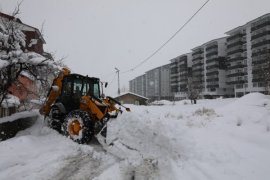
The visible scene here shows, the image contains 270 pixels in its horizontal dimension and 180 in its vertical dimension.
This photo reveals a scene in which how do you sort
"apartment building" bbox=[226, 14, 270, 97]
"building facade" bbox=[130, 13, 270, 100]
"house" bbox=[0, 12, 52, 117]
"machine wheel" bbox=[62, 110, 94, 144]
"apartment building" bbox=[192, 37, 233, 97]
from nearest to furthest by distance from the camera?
1. "machine wheel" bbox=[62, 110, 94, 144]
2. "house" bbox=[0, 12, 52, 117]
3. "apartment building" bbox=[226, 14, 270, 97]
4. "building facade" bbox=[130, 13, 270, 100]
5. "apartment building" bbox=[192, 37, 233, 97]

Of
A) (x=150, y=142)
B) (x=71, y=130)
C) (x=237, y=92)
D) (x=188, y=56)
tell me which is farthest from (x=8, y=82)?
(x=188, y=56)

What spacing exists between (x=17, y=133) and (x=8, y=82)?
2149 millimetres

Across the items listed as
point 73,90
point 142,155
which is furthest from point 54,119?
point 142,155

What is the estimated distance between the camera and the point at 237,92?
257 ft

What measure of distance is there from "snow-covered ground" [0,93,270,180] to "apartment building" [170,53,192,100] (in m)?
96.9

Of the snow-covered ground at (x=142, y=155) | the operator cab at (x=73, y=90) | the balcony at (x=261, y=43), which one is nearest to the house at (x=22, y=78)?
the operator cab at (x=73, y=90)

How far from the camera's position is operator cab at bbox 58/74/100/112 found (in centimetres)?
1067

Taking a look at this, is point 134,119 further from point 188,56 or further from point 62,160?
point 188,56

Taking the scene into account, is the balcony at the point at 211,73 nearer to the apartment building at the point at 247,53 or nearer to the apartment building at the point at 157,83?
the apartment building at the point at 247,53

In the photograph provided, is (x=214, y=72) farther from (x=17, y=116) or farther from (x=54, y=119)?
(x=17, y=116)

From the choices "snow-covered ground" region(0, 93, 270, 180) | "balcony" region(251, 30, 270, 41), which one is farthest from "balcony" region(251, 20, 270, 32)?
"snow-covered ground" region(0, 93, 270, 180)

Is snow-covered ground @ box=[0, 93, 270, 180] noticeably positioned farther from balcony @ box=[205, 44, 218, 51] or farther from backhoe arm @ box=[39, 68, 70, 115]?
balcony @ box=[205, 44, 218, 51]

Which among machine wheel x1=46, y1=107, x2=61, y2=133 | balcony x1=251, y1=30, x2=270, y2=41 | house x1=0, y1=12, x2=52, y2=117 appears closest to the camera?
machine wheel x1=46, y1=107, x2=61, y2=133

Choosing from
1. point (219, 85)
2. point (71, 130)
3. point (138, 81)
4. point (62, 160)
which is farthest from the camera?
point (138, 81)
